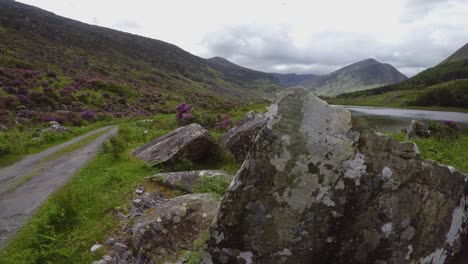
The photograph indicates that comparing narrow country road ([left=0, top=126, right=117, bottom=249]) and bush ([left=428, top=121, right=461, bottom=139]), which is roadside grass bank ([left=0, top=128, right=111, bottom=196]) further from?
bush ([left=428, top=121, right=461, bottom=139])

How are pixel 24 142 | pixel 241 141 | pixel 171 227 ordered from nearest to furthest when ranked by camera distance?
1. pixel 171 227
2. pixel 241 141
3. pixel 24 142

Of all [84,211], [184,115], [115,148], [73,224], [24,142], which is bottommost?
[73,224]

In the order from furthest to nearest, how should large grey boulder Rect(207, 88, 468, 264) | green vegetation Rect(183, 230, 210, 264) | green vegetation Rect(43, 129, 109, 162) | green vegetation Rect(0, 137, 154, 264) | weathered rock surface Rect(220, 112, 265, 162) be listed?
1. green vegetation Rect(43, 129, 109, 162)
2. weathered rock surface Rect(220, 112, 265, 162)
3. green vegetation Rect(0, 137, 154, 264)
4. green vegetation Rect(183, 230, 210, 264)
5. large grey boulder Rect(207, 88, 468, 264)

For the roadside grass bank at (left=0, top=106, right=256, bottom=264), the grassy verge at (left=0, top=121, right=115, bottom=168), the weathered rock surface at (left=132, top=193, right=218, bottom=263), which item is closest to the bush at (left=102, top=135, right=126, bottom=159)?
the roadside grass bank at (left=0, top=106, right=256, bottom=264)

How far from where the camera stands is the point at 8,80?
4359 cm

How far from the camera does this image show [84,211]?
969cm

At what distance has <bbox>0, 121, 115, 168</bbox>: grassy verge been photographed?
766 inches

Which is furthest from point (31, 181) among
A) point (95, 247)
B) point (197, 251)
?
point (197, 251)

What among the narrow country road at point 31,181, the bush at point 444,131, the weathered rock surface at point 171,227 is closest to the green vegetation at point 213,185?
the weathered rock surface at point 171,227

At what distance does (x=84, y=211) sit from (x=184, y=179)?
3.40 metres

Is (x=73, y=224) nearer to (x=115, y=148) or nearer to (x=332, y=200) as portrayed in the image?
(x=332, y=200)

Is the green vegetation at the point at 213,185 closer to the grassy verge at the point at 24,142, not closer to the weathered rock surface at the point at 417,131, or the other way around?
the grassy verge at the point at 24,142

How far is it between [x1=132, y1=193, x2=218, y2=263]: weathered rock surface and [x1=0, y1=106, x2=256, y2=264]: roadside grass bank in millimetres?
1171

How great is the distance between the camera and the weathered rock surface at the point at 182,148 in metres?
14.0
